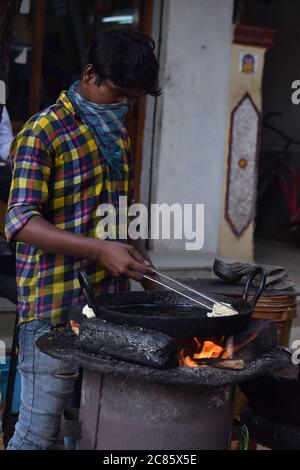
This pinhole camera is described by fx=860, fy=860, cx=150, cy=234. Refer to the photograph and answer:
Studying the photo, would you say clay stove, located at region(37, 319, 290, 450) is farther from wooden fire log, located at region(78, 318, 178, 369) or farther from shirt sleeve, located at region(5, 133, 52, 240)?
shirt sleeve, located at region(5, 133, 52, 240)

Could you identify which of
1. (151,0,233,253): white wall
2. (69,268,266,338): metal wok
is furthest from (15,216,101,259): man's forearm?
Result: (151,0,233,253): white wall

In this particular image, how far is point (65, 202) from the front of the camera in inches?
136

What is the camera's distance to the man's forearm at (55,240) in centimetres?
325

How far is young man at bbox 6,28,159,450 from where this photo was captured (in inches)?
129

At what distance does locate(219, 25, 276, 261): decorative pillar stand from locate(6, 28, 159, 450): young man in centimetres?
506

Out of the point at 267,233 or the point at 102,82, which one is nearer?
the point at 102,82

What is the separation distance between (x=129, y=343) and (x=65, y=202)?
66cm

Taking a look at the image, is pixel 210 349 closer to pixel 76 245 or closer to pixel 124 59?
pixel 76 245

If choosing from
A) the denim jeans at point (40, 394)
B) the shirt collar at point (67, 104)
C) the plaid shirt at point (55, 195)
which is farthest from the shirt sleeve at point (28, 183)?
the denim jeans at point (40, 394)

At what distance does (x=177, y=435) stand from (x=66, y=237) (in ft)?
2.81

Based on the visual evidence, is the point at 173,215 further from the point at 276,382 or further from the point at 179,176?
the point at 276,382

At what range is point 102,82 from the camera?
3381mm

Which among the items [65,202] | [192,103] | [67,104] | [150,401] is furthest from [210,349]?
[192,103]

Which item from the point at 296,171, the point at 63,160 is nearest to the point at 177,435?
the point at 63,160
